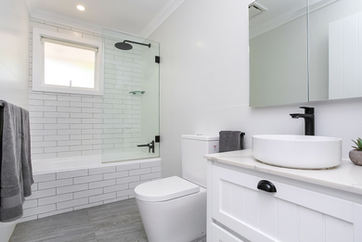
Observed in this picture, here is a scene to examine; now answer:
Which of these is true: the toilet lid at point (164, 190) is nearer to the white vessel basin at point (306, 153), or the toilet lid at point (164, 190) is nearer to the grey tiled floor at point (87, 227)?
the grey tiled floor at point (87, 227)

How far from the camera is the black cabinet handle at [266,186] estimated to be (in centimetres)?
73

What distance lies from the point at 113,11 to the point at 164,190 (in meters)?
2.44

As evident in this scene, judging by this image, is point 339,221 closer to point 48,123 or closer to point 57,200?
point 57,200

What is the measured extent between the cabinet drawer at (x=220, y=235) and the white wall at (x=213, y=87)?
66 cm

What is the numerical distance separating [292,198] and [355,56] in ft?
2.59

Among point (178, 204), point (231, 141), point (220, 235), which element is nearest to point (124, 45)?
point (231, 141)

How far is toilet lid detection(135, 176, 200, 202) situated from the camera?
4.25 ft

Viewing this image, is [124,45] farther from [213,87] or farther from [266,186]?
[266,186]

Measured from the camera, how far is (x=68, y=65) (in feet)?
9.45

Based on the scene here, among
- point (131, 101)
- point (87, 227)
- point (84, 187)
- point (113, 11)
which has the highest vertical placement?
point (113, 11)

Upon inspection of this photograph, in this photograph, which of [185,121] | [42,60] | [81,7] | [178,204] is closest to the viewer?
[178,204]

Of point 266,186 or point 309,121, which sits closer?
point 266,186

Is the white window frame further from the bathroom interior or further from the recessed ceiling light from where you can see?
the recessed ceiling light

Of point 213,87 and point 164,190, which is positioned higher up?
point 213,87
